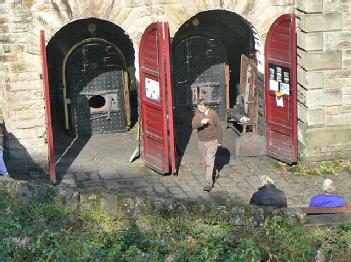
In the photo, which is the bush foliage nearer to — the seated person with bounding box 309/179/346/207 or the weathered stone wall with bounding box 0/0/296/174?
the seated person with bounding box 309/179/346/207

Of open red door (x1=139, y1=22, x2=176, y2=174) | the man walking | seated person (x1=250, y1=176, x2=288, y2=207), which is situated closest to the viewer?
seated person (x1=250, y1=176, x2=288, y2=207)

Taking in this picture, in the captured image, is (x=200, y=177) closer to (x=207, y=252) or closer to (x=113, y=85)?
(x=113, y=85)

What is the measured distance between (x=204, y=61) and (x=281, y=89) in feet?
10.1

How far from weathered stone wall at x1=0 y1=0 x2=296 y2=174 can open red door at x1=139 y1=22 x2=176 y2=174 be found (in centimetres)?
66

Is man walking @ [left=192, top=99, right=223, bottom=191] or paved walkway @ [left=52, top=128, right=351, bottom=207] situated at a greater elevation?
man walking @ [left=192, top=99, right=223, bottom=191]

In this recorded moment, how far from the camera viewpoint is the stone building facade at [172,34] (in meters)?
16.6

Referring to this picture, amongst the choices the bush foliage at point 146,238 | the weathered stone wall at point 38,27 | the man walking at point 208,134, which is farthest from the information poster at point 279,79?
the bush foliage at point 146,238

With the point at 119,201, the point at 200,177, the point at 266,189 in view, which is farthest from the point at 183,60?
the point at 119,201

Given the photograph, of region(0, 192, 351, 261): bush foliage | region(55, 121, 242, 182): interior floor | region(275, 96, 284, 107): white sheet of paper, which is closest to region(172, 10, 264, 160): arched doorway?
region(55, 121, 242, 182): interior floor

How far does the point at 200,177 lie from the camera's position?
663 inches

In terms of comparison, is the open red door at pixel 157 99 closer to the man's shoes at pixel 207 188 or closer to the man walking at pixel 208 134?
the man walking at pixel 208 134

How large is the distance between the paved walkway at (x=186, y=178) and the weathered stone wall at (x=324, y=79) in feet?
2.10

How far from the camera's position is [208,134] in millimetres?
16219

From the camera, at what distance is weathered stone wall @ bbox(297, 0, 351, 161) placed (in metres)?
16.7
